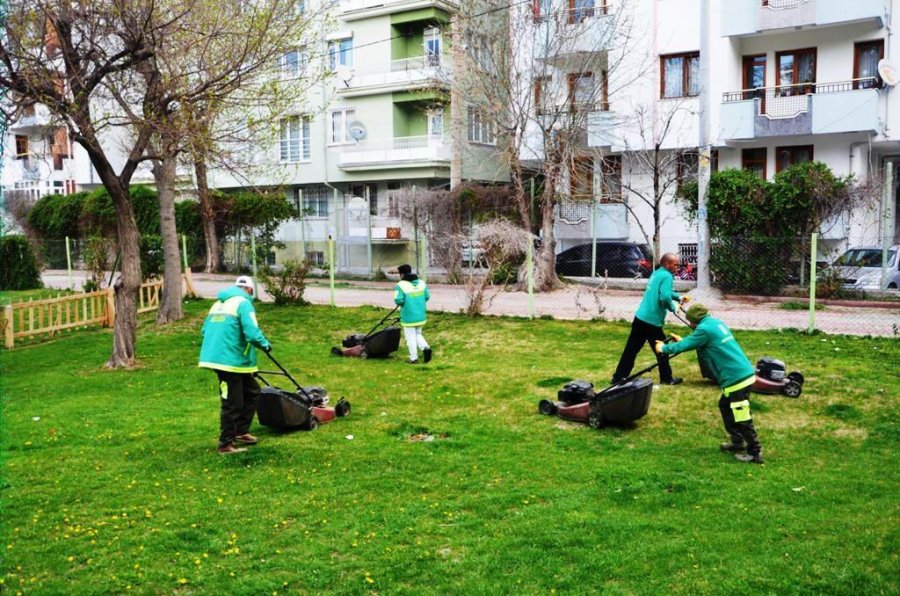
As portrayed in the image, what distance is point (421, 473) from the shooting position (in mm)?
7609

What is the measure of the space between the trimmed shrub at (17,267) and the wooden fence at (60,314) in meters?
8.61

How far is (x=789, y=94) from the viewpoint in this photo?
86.2 ft

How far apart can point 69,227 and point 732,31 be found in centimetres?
2903

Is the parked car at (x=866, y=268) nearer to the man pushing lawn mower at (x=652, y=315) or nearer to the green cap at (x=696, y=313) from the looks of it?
the man pushing lawn mower at (x=652, y=315)

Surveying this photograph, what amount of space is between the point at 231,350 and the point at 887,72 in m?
22.2

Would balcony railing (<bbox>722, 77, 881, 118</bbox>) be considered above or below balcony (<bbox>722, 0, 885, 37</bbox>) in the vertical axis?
below

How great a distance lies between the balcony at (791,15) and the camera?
23828 mm

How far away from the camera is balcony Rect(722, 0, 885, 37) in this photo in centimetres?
2383

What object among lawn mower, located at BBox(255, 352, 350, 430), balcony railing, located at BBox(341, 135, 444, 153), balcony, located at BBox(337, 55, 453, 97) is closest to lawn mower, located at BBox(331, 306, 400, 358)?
lawn mower, located at BBox(255, 352, 350, 430)

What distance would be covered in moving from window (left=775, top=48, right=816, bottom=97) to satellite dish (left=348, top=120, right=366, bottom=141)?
624 inches

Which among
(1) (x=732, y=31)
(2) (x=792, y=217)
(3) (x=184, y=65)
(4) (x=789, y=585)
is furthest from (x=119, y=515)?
(1) (x=732, y=31)

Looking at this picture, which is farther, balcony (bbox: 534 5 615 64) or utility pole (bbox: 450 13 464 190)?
utility pole (bbox: 450 13 464 190)

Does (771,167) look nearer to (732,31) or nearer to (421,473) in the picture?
(732,31)

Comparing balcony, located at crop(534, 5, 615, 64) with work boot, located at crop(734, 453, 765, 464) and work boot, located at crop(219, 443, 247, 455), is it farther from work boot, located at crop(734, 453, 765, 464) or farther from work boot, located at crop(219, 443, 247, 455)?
work boot, located at crop(219, 443, 247, 455)
